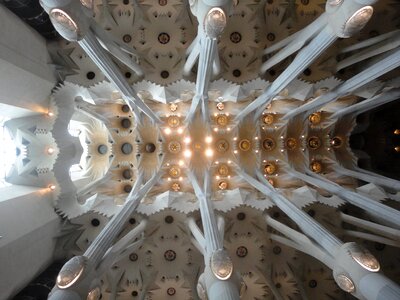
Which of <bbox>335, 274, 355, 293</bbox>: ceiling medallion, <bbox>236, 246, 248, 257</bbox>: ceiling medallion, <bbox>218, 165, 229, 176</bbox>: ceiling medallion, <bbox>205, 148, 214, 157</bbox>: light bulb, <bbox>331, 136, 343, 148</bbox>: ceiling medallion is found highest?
<bbox>205, 148, 214, 157</bbox>: light bulb

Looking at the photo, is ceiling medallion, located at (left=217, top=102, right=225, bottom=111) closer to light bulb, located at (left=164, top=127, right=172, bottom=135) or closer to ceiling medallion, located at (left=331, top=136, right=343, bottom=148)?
light bulb, located at (left=164, top=127, right=172, bottom=135)

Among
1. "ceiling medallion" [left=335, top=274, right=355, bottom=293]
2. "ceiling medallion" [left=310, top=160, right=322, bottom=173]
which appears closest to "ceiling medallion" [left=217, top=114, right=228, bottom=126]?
"ceiling medallion" [left=310, top=160, right=322, bottom=173]

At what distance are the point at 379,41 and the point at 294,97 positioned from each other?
3039 millimetres

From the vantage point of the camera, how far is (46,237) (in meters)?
9.05

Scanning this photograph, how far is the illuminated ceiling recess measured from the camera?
970 cm

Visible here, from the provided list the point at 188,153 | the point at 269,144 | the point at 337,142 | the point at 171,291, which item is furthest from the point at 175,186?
the point at 337,142

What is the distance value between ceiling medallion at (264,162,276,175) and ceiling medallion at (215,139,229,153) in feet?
6.29

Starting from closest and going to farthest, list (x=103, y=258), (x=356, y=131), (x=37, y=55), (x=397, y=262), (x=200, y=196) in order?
(x=103, y=258) < (x=37, y=55) < (x=200, y=196) < (x=397, y=262) < (x=356, y=131)

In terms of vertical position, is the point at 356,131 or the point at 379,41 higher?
the point at 379,41

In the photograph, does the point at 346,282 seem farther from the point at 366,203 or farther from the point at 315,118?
the point at 315,118

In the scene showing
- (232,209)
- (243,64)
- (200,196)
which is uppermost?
(243,64)

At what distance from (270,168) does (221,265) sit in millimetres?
7399

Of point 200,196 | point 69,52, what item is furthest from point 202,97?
point 69,52

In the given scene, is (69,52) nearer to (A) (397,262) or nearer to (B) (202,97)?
(B) (202,97)
